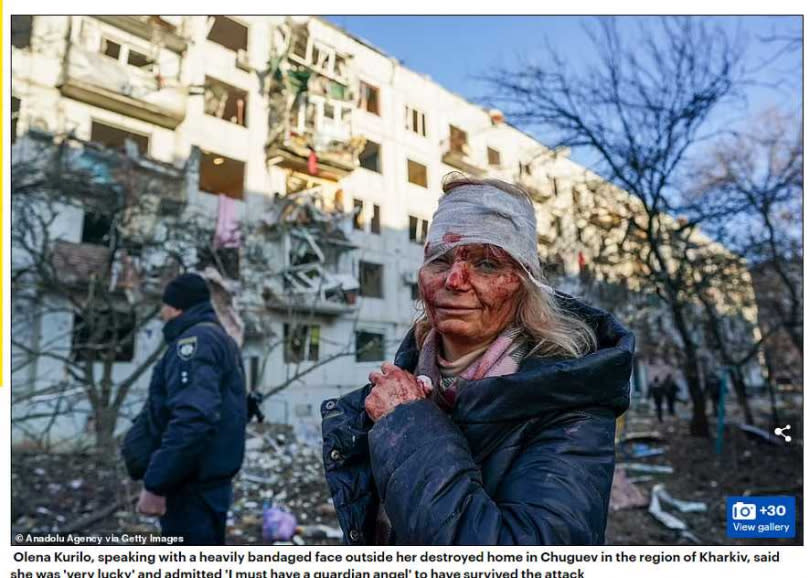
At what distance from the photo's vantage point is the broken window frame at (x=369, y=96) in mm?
5094

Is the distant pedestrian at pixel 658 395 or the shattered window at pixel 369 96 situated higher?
the shattered window at pixel 369 96

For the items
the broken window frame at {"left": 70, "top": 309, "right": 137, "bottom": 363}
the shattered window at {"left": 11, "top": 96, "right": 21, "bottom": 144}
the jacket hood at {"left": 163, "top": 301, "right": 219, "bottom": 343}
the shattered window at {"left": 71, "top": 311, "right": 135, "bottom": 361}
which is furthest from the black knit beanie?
the shattered window at {"left": 11, "top": 96, "right": 21, "bottom": 144}

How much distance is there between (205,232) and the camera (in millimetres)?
5344

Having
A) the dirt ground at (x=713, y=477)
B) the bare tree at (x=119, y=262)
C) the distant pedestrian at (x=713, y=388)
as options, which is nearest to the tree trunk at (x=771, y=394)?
the dirt ground at (x=713, y=477)

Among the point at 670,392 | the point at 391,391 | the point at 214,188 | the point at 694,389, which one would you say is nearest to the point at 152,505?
the point at 391,391

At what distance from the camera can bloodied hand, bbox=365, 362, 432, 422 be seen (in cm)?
79

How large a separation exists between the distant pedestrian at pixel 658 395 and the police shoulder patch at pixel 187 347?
6.93 metres

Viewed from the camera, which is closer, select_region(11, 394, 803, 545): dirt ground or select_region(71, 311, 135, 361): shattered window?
select_region(11, 394, 803, 545): dirt ground

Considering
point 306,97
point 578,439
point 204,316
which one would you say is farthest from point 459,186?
point 306,97

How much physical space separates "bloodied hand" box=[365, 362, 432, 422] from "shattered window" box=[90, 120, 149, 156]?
5.64m

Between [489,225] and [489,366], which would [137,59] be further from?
[489,366]

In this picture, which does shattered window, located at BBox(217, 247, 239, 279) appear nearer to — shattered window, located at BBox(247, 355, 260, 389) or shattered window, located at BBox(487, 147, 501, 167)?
shattered window, located at BBox(247, 355, 260, 389)

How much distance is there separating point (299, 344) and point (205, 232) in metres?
1.70

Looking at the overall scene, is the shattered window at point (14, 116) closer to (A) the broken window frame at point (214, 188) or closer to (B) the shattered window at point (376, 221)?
(A) the broken window frame at point (214, 188)
